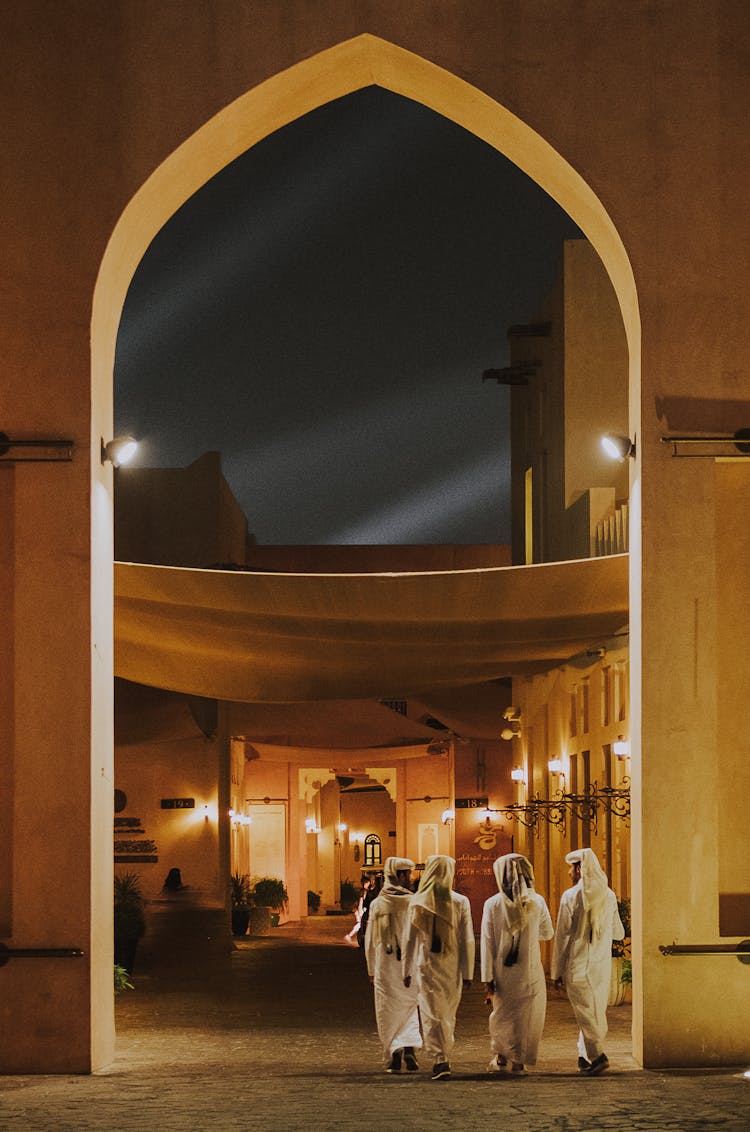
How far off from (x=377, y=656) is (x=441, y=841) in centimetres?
1930

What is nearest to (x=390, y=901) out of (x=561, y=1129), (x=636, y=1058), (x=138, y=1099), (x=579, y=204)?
(x=636, y=1058)

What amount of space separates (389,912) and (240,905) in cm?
1614

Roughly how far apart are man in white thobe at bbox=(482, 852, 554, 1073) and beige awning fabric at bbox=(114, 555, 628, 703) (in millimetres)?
2202

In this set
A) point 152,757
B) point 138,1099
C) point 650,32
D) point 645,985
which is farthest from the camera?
point 152,757

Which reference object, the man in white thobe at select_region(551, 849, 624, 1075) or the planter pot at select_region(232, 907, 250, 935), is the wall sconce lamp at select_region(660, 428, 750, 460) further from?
the planter pot at select_region(232, 907, 250, 935)

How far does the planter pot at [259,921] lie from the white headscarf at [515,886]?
16.7m

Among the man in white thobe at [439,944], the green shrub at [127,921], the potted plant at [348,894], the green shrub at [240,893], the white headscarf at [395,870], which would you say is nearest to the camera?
the man in white thobe at [439,944]

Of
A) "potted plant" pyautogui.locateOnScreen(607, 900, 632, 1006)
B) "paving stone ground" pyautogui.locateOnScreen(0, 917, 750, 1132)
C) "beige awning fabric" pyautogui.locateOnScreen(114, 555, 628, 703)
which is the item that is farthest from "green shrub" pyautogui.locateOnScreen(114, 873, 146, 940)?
"potted plant" pyautogui.locateOnScreen(607, 900, 632, 1006)

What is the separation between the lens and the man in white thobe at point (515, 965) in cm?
848

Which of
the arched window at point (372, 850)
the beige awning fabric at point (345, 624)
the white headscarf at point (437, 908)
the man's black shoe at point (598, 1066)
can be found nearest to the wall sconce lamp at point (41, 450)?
the beige awning fabric at point (345, 624)

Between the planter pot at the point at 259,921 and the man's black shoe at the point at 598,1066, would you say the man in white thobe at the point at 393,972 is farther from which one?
the planter pot at the point at 259,921

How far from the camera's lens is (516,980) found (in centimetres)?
873

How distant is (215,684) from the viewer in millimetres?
13367

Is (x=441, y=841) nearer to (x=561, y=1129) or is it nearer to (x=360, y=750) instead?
(x=360, y=750)
